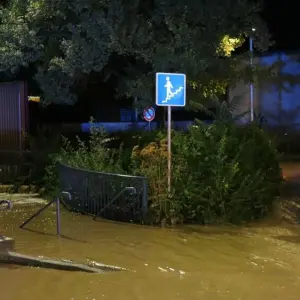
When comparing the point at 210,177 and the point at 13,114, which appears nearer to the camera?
the point at 210,177

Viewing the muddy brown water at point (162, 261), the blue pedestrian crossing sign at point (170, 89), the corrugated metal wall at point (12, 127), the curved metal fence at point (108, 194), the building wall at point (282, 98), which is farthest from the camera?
the building wall at point (282, 98)

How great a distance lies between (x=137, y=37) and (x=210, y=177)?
5638 millimetres

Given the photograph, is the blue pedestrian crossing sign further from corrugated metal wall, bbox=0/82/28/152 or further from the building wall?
the building wall

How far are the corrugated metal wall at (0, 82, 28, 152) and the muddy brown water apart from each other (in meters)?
6.67

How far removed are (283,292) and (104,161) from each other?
7.28 metres

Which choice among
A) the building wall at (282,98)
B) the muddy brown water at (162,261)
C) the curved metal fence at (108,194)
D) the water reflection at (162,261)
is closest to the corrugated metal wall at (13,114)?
the curved metal fence at (108,194)

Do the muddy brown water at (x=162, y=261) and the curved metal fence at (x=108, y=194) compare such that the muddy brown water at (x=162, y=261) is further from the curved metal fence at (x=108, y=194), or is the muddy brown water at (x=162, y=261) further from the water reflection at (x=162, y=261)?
the curved metal fence at (x=108, y=194)

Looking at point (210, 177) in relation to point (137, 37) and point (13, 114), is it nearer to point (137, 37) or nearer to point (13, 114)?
point (137, 37)

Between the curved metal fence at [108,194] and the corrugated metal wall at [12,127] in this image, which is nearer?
the curved metal fence at [108,194]

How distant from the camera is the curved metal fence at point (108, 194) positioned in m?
11.1

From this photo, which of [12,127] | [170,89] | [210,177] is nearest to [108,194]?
[210,177]

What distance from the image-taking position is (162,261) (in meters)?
8.22

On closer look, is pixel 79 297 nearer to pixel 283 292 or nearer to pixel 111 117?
pixel 283 292

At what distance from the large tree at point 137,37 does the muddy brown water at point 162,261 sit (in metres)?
5.77
